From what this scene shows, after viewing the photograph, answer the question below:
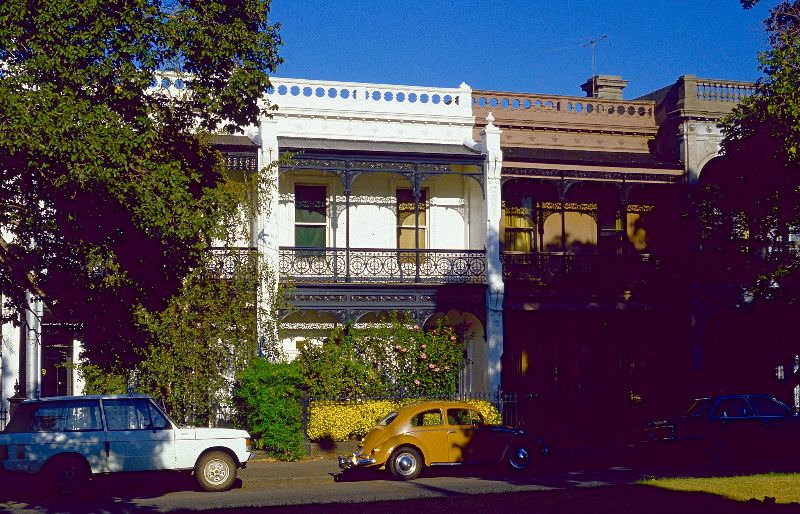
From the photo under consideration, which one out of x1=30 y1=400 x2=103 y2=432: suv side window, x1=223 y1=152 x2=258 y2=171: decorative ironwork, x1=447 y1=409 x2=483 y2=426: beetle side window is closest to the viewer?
x1=30 y1=400 x2=103 y2=432: suv side window

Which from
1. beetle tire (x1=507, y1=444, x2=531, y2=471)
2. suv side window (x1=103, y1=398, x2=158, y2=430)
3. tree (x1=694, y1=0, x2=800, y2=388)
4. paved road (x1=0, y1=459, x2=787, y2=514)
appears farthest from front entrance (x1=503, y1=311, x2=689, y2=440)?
suv side window (x1=103, y1=398, x2=158, y2=430)

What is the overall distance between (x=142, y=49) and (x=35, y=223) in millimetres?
2965

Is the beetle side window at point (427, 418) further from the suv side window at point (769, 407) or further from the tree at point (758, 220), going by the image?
the tree at point (758, 220)

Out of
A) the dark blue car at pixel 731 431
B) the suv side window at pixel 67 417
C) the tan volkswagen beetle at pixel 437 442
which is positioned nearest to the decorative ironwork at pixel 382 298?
the tan volkswagen beetle at pixel 437 442

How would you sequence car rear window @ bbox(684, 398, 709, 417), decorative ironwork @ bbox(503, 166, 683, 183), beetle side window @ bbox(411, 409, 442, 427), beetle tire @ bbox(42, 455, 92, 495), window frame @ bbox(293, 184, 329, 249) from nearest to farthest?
beetle tire @ bbox(42, 455, 92, 495) → beetle side window @ bbox(411, 409, 442, 427) → car rear window @ bbox(684, 398, 709, 417) → decorative ironwork @ bbox(503, 166, 683, 183) → window frame @ bbox(293, 184, 329, 249)

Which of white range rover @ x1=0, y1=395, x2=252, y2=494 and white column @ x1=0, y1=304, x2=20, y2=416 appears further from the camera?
white column @ x1=0, y1=304, x2=20, y2=416

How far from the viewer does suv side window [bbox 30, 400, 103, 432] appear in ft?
52.6

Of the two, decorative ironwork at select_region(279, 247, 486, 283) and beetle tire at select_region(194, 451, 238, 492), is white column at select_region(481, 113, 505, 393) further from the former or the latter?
beetle tire at select_region(194, 451, 238, 492)

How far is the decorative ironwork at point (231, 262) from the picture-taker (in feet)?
66.8

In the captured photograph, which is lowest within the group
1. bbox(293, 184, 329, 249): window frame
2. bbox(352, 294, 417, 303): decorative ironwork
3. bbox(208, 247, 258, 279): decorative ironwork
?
bbox(352, 294, 417, 303): decorative ironwork

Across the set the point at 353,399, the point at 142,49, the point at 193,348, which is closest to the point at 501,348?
the point at 353,399

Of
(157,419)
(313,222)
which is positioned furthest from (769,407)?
(157,419)

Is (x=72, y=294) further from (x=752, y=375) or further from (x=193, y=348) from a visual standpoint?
(x=752, y=375)

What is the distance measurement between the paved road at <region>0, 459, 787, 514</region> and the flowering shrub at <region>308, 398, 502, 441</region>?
181cm
